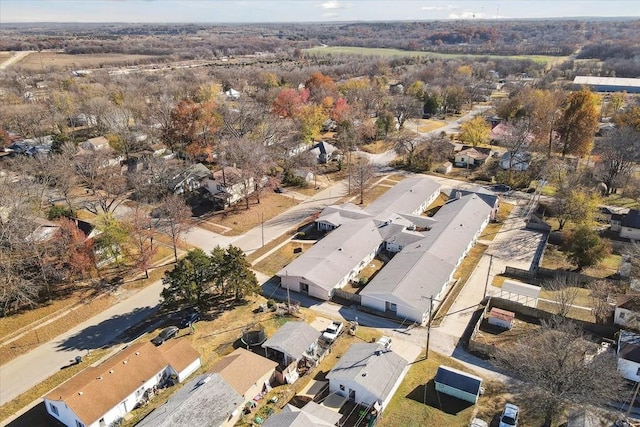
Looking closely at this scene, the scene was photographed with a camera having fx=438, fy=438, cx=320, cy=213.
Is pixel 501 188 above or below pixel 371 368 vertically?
above

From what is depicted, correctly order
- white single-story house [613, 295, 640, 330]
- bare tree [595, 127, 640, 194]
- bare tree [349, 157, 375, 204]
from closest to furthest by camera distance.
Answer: white single-story house [613, 295, 640, 330], bare tree [595, 127, 640, 194], bare tree [349, 157, 375, 204]

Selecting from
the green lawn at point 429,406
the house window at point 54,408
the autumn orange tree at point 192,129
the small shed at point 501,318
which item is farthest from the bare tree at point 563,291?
the autumn orange tree at point 192,129

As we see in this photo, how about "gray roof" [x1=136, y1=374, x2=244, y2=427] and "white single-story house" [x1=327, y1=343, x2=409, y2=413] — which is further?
"white single-story house" [x1=327, y1=343, x2=409, y2=413]

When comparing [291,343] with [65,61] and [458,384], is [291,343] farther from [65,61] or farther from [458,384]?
[65,61]

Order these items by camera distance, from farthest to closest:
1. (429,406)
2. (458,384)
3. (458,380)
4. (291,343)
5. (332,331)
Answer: (332,331) < (291,343) < (458,380) < (458,384) < (429,406)

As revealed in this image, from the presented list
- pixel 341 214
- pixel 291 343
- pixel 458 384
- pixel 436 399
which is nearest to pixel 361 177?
pixel 341 214

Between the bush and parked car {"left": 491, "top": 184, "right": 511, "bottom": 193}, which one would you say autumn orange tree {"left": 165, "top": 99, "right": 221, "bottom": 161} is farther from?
parked car {"left": 491, "top": 184, "right": 511, "bottom": 193}

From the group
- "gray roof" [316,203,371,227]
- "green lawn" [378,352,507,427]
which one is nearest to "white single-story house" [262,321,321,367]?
"green lawn" [378,352,507,427]

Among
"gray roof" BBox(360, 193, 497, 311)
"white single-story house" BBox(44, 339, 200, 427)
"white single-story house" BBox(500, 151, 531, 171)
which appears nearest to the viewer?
"white single-story house" BBox(44, 339, 200, 427)
